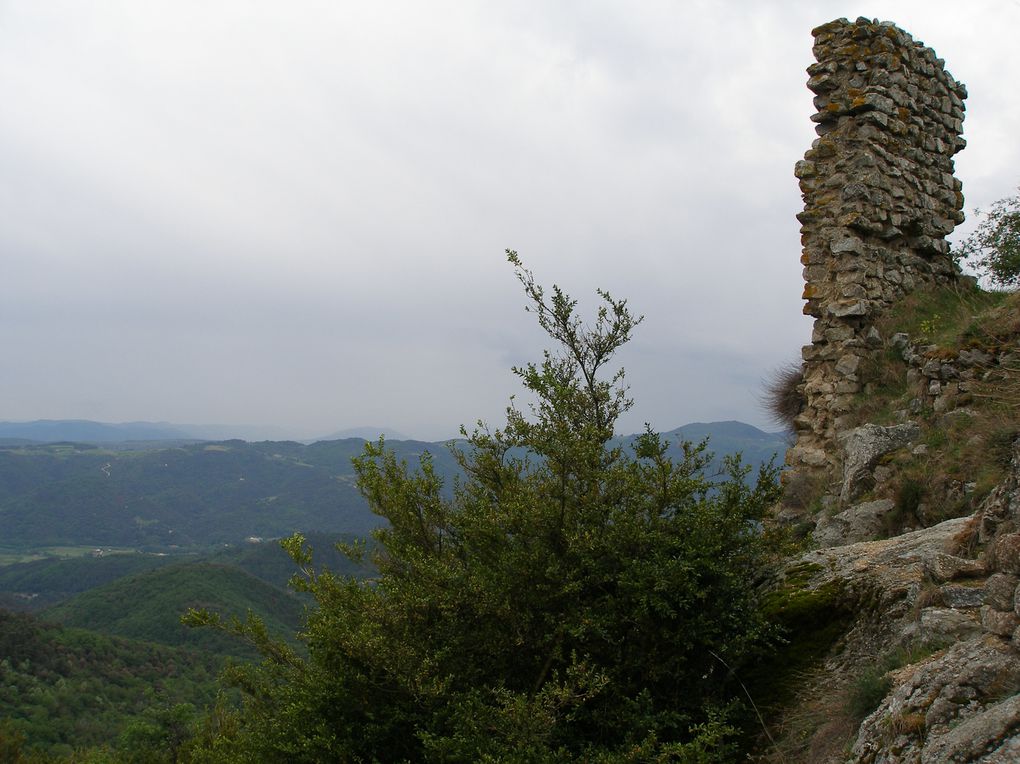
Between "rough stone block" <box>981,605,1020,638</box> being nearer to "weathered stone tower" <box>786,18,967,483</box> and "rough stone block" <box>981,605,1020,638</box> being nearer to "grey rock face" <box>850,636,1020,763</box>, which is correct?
"grey rock face" <box>850,636,1020,763</box>

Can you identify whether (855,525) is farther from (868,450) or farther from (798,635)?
(798,635)

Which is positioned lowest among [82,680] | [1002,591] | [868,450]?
[82,680]

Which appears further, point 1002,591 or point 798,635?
point 798,635

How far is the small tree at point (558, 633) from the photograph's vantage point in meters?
4.04

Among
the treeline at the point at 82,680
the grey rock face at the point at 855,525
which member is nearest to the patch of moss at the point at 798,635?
the grey rock face at the point at 855,525

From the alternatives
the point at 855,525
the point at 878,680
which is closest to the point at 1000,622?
the point at 878,680

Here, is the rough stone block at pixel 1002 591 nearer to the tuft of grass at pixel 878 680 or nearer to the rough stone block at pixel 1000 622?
the rough stone block at pixel 1000 622

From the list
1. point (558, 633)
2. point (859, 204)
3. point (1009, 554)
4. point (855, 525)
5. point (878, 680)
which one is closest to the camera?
point (1009, 554)

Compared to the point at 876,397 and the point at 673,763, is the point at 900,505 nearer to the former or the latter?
the point at 876,397

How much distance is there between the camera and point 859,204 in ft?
27.8

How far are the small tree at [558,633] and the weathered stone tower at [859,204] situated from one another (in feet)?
13.0

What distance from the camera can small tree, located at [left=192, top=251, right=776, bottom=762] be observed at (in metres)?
4.04

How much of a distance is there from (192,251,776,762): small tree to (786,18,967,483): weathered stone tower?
3.96 m

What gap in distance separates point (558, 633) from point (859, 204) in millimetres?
6848
